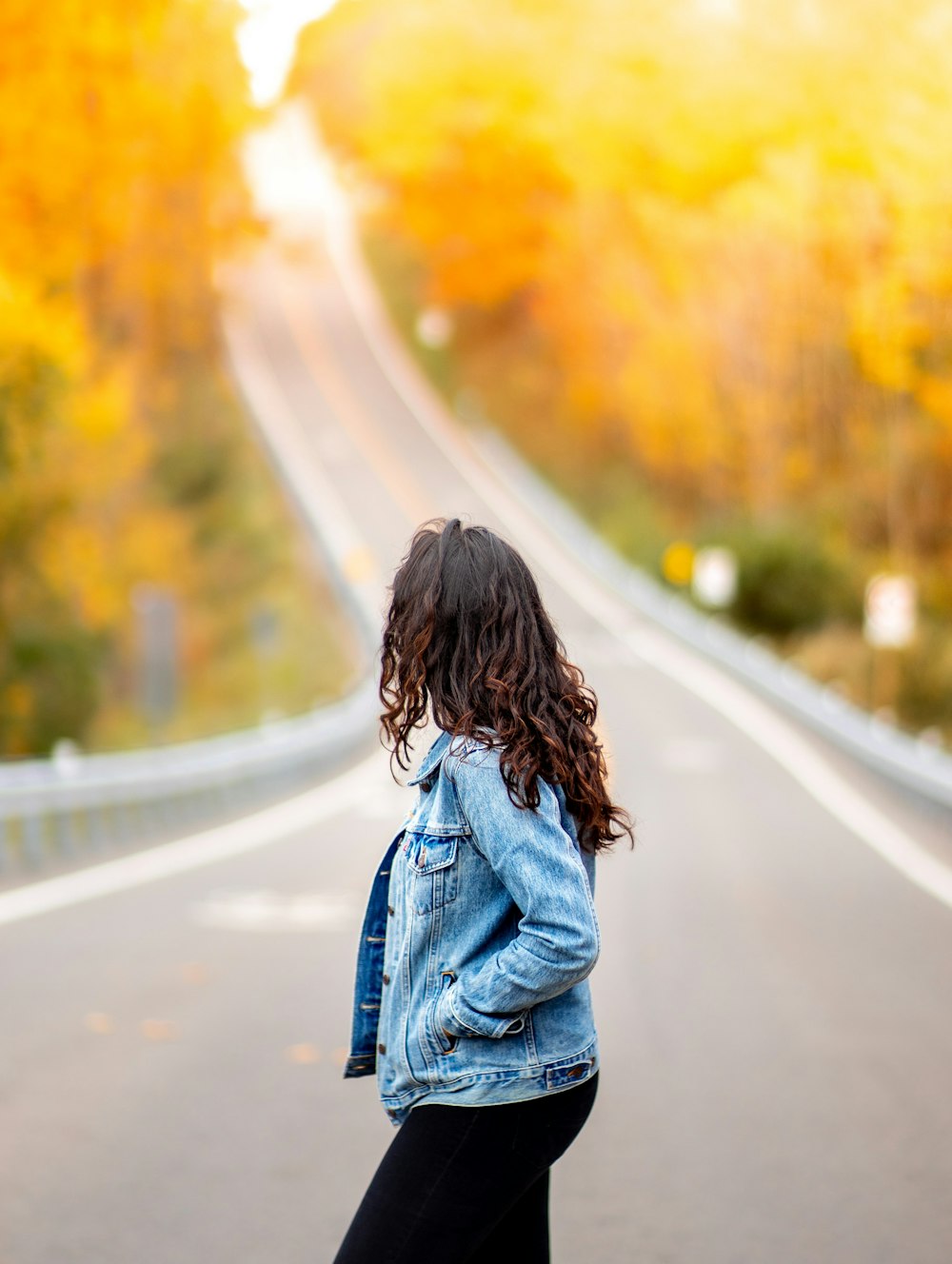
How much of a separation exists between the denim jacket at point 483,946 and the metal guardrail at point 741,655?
1537 centimetres

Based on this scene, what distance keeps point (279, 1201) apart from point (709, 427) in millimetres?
51596

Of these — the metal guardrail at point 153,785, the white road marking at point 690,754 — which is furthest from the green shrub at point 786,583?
the white road marking at point 690,754

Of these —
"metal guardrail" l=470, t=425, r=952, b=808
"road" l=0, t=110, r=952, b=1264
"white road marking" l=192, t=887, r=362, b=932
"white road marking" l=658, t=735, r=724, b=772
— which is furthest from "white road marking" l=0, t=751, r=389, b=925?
"metal guardrail" l=470, t=425, r=952, b=808

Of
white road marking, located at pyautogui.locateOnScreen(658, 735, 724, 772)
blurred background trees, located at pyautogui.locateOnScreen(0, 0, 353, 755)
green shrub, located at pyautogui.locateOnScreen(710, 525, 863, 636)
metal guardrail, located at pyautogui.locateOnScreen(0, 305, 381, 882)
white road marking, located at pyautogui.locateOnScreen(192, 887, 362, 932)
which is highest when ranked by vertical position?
blurred background trees, located at pyautogui.locateOnScreen(0, 0, 353, 755)

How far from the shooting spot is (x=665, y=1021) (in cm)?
848

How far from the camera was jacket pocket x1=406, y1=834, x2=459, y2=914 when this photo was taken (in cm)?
303

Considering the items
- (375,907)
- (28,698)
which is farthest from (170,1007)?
(28,698)

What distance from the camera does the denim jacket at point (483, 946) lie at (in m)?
2.94

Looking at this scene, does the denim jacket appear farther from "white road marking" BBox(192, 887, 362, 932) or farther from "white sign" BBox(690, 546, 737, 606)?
"white sign" BBox(690, 546, 737, 606)

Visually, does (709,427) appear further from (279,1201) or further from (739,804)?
(279,1201)

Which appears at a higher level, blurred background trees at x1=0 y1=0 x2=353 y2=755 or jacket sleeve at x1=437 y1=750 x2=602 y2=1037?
blurred background trees at x1=0 y1=0 x2=353 y2=755

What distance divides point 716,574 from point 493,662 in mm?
40882

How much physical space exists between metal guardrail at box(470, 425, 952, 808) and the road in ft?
14.4

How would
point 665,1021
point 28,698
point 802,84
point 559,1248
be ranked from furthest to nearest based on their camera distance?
point 802,84 < point 28,698 < point 665,1021 < point 559,1248
